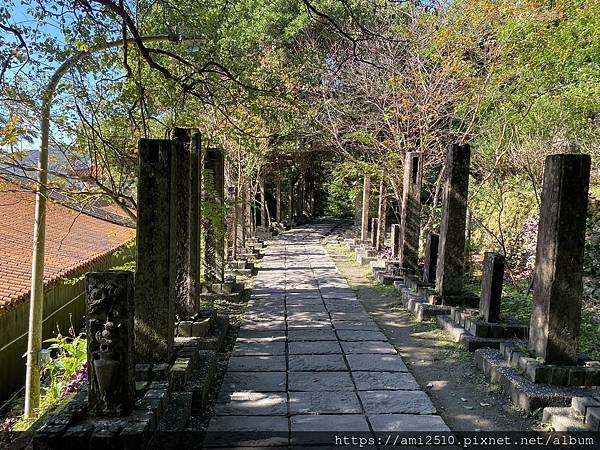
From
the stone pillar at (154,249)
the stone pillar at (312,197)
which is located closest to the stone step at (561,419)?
the stone pillar at (154,249)

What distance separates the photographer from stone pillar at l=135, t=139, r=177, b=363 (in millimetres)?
4035

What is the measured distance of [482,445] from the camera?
370 cm

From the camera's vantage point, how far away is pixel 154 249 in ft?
13.4

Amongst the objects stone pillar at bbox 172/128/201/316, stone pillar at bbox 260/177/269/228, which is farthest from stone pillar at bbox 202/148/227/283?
stone pillar at bbox 260/177/269/228

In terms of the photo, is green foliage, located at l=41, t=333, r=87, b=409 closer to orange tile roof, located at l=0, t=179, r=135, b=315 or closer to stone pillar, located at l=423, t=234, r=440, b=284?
orange tile roof, located at l=0, t=179, r=135, b=315

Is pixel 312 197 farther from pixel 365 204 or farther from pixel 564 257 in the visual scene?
pixel 564 257

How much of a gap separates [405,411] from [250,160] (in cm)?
950

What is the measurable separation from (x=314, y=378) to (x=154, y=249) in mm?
1996

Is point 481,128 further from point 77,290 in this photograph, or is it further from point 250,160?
point 77,290

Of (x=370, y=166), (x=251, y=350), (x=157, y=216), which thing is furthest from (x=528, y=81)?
(x=157, y=216)

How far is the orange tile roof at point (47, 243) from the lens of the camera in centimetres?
761

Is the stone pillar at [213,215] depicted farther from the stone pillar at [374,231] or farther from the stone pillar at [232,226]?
the stone pillar at [374,231]

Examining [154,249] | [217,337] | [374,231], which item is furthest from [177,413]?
[374,231]

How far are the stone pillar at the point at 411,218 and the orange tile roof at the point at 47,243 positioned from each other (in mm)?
5070
